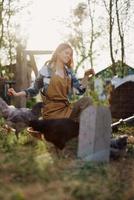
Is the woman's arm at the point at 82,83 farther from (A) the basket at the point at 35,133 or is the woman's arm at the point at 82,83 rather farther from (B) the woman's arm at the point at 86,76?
(A) the basket at the point at 35,133

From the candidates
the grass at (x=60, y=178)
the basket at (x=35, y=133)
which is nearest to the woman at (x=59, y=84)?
the basket at (x=35, y=133)

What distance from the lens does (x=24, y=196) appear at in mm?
4234

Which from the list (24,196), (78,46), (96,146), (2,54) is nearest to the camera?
(24,196)

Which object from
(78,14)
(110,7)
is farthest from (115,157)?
(78,14)

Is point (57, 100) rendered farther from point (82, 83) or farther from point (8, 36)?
point (8, 36)

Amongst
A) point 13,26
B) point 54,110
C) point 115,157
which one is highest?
point 13,26

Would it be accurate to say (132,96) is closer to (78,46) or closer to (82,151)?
(82,151)

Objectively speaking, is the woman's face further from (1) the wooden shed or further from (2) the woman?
(1) the wooden shed

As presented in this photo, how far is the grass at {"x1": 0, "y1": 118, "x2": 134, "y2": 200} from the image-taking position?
175 inches

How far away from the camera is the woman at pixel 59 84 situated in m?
7.95

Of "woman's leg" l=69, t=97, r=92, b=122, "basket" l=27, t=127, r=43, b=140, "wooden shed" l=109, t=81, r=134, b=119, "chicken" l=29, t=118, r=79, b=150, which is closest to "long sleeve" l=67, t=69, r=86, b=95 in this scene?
"woman's leg" l=69, t=97, r=92, b=122

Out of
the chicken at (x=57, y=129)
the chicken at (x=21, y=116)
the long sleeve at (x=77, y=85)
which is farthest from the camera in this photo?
the long sleeve at (x=77, y=85)

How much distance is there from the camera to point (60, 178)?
5.05m

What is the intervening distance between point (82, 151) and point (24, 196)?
256 centimetres
